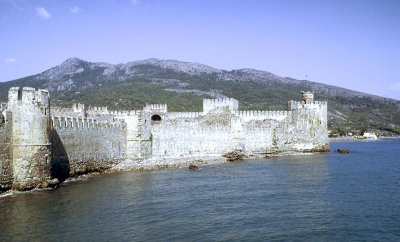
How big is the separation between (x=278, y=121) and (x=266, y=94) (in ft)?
206

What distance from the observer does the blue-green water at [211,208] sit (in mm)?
12109

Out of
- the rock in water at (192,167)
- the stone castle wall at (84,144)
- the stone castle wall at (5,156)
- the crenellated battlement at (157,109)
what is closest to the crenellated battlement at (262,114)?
the crenellated battlement at (157,109)

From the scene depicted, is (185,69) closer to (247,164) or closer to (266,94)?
(266,94)

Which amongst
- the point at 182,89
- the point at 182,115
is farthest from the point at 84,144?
the point at 182,89

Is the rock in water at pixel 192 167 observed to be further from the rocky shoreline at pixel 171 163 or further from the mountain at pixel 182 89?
the mountain at pixel 182 89

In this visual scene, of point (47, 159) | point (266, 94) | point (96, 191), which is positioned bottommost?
point (96, 191)

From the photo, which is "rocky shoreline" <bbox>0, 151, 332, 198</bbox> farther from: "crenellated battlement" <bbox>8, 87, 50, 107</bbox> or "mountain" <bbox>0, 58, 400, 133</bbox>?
"mountain" <bbox>0, 58, 400, 133</bbox>

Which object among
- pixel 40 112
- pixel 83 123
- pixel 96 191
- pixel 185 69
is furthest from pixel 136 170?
pixel 185 69

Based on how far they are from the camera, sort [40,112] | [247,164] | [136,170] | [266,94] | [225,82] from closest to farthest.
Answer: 1. [40,112]
2. [136,170]
3. [247,164]
4. [266,94]
5. [225,82]

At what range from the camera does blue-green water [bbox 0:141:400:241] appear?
12.1 m

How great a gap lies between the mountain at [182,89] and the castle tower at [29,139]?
37950mm

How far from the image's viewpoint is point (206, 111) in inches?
1229

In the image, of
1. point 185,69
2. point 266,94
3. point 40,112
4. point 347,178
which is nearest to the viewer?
point 40,112

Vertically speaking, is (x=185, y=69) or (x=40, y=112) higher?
(x=185, y=69)
